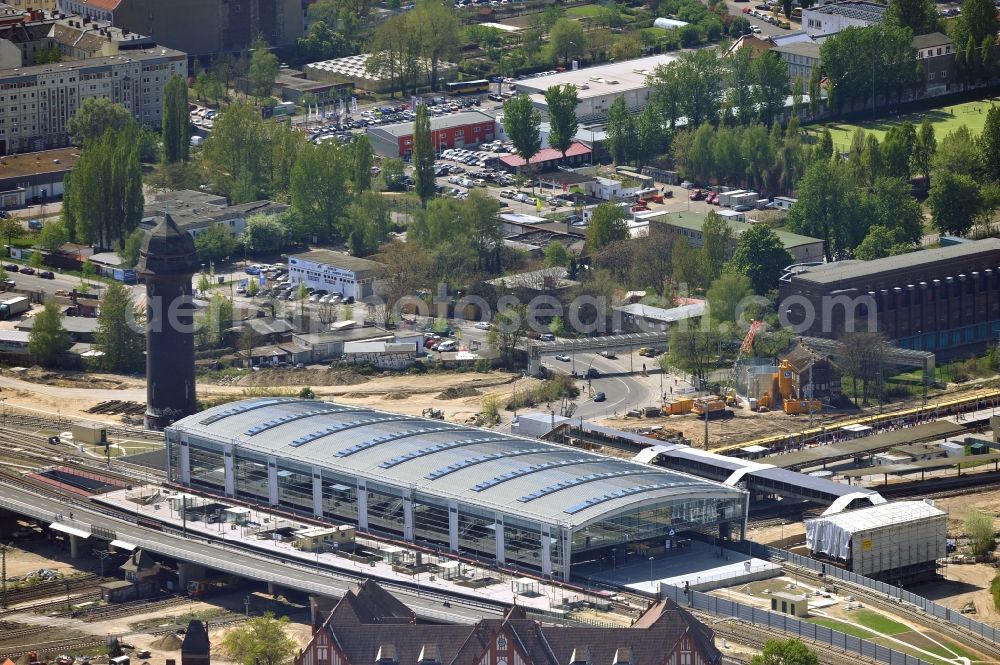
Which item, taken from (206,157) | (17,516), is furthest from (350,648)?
(206,157)

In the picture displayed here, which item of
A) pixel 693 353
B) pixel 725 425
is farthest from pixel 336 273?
pixel 725 425

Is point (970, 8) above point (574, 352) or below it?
above

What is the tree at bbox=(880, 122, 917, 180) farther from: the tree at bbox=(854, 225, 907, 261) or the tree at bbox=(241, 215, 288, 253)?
the tree at bbox=(241, 215, 288, 253)

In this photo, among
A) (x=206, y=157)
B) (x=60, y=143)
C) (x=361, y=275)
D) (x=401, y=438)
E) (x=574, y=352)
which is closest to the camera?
(x=401, y=438)

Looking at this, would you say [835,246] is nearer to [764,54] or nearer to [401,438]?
[764,54]

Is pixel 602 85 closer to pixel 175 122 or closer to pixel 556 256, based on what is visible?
pixel 175 122

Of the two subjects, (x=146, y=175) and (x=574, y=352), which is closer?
(x=574, y=352)

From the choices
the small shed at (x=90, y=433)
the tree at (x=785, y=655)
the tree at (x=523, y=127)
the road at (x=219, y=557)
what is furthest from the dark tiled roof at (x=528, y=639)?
the tree at (x=523, y=127)

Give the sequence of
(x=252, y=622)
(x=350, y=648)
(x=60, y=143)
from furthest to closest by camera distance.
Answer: (x=60, y=143) → (x=252, y=622) → (x=350, y=648)
